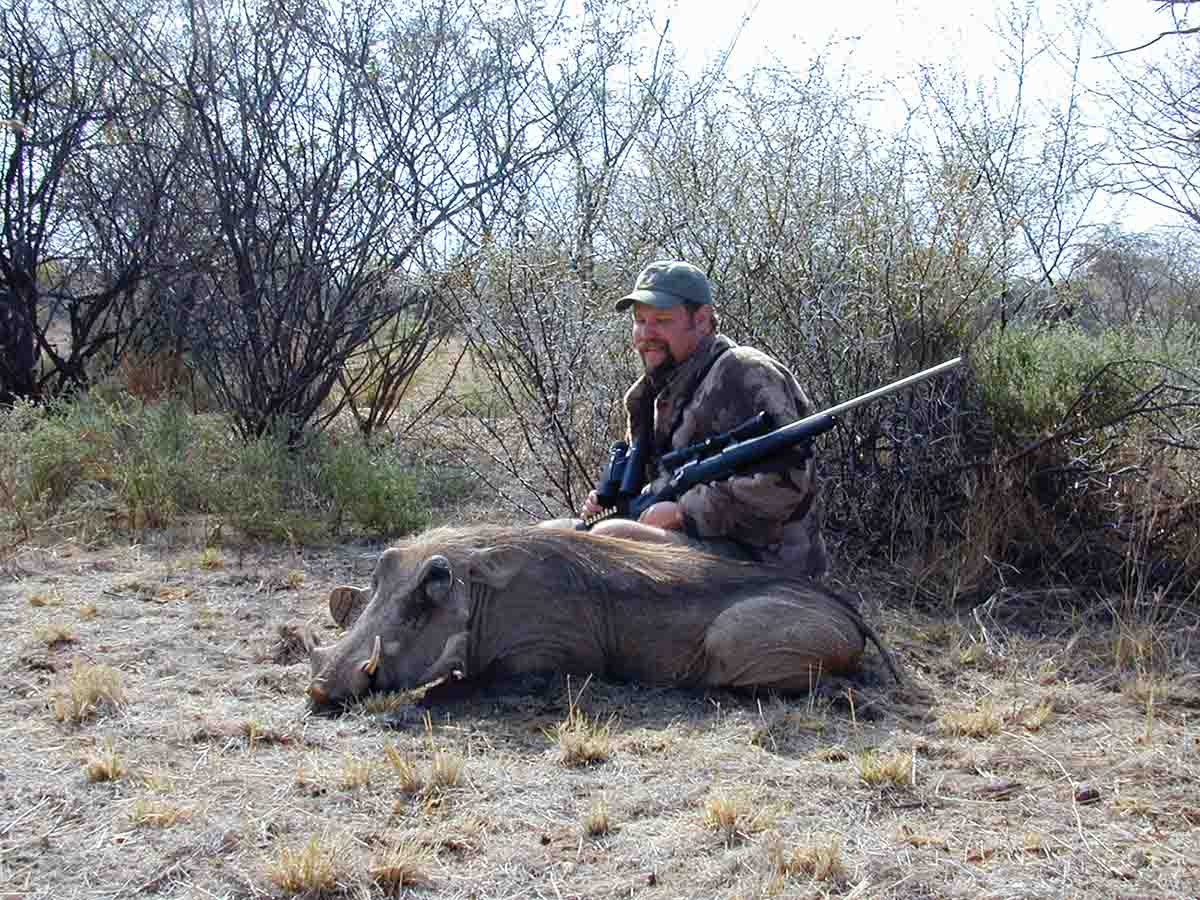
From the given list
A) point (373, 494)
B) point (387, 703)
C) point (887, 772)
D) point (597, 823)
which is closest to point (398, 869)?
point (597, 823)

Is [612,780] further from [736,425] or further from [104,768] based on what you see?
[736,425]

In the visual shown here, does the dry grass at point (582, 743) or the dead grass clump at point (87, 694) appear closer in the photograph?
the dry grass at point (582, 743)

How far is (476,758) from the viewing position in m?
4.27

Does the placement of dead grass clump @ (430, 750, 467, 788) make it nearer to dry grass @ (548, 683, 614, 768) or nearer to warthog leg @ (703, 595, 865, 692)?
dry grass @ (548, 683, 614, 768)

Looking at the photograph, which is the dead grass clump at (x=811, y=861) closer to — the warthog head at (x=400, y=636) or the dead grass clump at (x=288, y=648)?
the warthog head at (x=400, y=636)

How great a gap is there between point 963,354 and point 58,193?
7396 millimetres

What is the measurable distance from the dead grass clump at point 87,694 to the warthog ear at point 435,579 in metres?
1.16

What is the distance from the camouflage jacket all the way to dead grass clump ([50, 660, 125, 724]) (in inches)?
90.1

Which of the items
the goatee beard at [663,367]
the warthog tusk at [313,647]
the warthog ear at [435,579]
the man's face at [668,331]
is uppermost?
the man's face at [668,331]

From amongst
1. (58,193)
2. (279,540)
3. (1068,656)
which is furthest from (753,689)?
(58,193)

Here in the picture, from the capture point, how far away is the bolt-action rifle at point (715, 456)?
5.12 metres

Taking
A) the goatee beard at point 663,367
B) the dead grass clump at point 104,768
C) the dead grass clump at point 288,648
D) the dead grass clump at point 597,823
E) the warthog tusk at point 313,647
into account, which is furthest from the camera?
the goatee beard at point 663,367

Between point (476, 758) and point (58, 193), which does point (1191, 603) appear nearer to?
point (476, 758)

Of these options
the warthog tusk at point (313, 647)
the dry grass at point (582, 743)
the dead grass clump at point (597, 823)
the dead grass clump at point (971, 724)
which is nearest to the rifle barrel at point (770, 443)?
the dead grass clump at point (971, 724)
